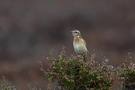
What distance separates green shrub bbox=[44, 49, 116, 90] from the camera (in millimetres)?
9227

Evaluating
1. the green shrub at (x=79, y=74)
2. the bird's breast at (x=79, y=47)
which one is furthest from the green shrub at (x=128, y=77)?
the bird's breast at (x=79, y=47)

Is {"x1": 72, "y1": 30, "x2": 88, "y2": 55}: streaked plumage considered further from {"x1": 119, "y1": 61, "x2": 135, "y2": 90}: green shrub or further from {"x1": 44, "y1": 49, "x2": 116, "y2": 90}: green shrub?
{"x1": 44, "y1": 49, "x2": 116, "y2": 90}: green shrub

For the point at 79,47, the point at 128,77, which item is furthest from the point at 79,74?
the point at 79,47

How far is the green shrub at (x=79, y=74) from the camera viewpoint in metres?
9.23

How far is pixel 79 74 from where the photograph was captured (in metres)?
9.24

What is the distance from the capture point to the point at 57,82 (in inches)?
369

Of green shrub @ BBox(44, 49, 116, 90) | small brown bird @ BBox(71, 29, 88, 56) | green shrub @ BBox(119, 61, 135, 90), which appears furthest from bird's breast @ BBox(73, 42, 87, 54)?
green shrub @ BBox(44, 49, 116, 90)

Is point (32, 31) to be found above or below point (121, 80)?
above

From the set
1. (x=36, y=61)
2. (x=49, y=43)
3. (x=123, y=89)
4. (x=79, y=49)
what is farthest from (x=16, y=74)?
(x=123, y=89)

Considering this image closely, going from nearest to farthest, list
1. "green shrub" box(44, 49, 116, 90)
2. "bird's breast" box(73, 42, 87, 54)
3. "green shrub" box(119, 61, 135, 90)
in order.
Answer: "green shrub" box(44, 49, 116, 90) → "green shrub" box(119, 61, 135, 90) → "bird's breast" box(73, 42, 87, 54)

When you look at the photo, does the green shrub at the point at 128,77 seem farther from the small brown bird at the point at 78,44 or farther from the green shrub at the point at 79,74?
the small brown bird at the point at 78,44

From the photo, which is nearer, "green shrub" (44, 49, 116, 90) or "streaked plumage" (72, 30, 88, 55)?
"green shrub" (44, 49, 116, 90)

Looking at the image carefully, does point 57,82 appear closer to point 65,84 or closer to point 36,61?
point 65,84

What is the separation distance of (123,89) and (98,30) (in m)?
10.9
